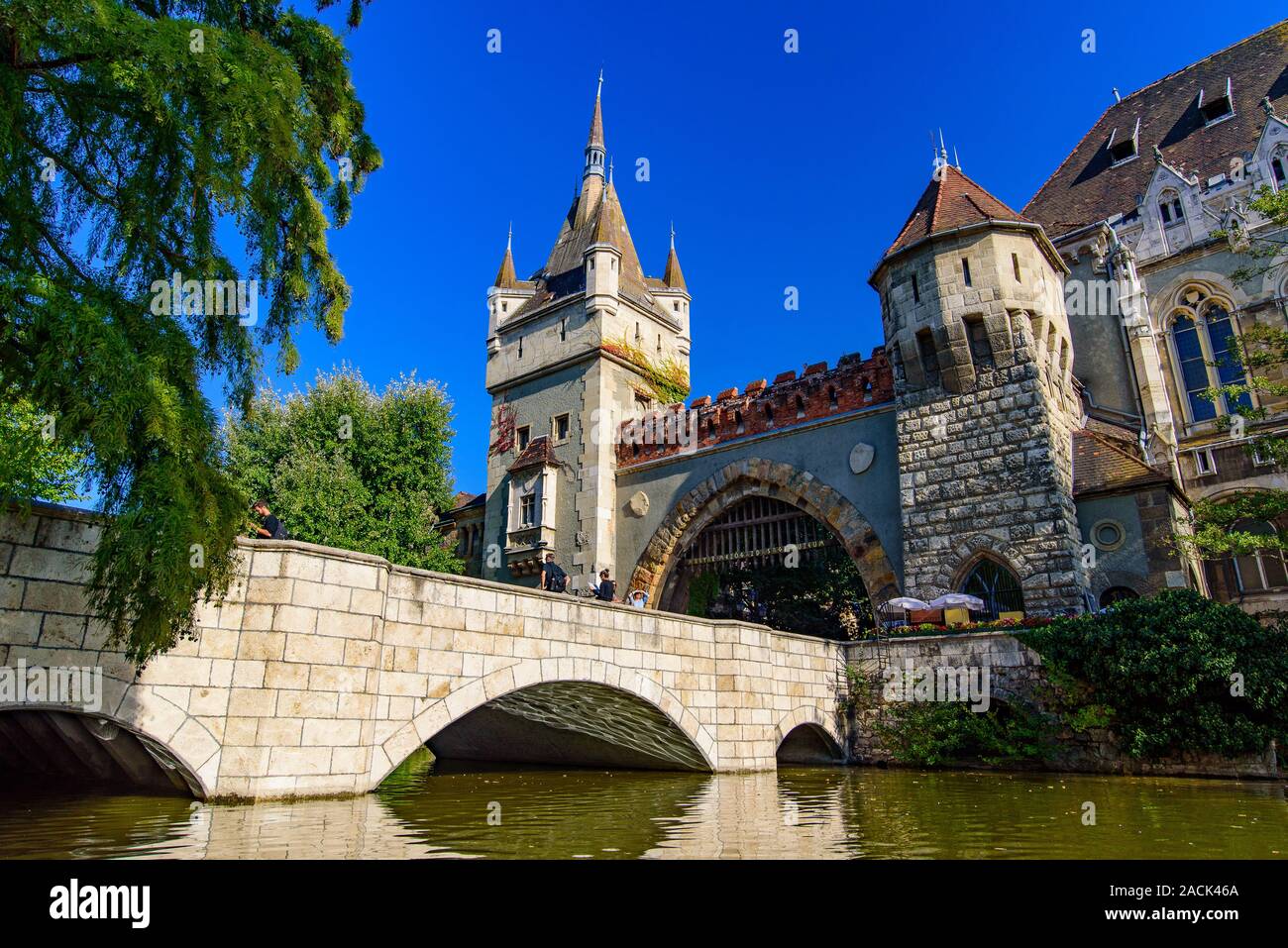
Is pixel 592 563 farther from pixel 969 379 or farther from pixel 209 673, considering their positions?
pixel 209 673

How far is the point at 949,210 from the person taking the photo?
17547 millimetres

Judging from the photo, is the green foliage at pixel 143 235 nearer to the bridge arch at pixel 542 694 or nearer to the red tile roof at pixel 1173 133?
the bridge arch at pixel 542 694

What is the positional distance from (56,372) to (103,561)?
1324mm

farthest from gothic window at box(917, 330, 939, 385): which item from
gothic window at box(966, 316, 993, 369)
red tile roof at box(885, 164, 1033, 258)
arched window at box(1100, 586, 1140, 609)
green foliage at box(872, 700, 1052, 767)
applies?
Answer: green foliage at box(872, 700, 1052, 767)

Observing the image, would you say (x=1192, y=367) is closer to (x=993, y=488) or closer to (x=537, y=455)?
(x=993, y=488)

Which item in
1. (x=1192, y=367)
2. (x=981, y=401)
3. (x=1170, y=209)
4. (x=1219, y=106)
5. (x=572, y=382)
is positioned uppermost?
(x=1219, y=106)

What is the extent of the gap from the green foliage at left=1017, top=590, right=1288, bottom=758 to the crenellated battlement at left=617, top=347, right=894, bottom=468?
7558mm

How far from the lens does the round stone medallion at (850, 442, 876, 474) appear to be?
18.3m

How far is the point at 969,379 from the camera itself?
16.6 metres

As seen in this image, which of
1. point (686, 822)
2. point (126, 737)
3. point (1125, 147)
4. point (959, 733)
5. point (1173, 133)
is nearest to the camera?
point (686, 822)

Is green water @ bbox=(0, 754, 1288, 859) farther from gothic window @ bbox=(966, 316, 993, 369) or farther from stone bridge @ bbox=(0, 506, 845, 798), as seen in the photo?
gothic window @ bbox=(966, 316, 993, 369)

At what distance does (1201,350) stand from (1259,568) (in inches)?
248

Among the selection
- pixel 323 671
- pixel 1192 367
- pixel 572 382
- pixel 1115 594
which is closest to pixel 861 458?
pixel 1115 594

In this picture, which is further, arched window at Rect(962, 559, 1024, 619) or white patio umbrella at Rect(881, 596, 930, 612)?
arched window at Rect(962, 559, 1024, 619)
